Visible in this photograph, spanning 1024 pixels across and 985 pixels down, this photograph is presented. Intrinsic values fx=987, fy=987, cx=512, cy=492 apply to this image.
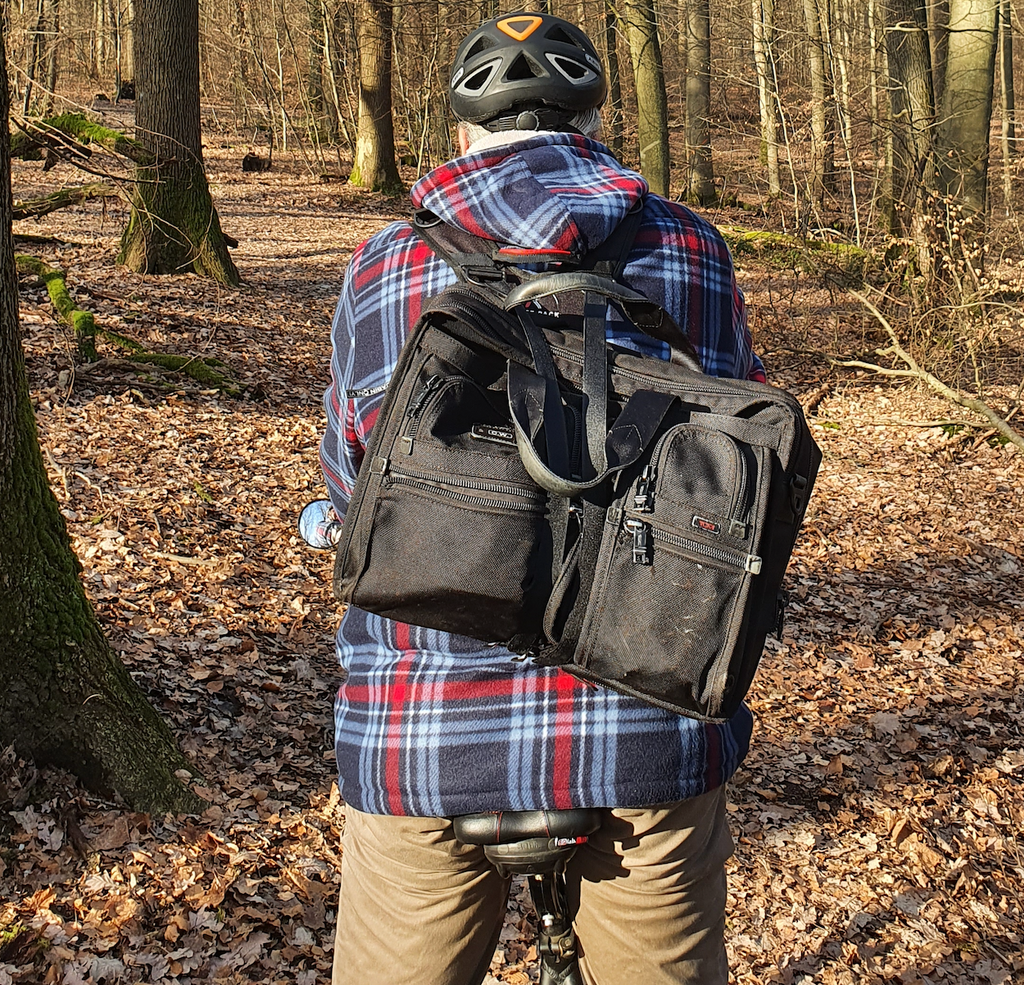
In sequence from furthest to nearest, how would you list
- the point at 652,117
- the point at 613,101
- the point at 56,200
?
the point at 613,101, the point at 652,117, the point at 56,200

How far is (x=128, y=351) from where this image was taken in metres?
8.10

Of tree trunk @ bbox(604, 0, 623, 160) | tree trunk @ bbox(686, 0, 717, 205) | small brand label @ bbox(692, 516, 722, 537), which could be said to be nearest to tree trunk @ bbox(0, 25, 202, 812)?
small brand label @ bbox(692, 516, 722, 537)

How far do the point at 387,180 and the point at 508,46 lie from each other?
19.2m

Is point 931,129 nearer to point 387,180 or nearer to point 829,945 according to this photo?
point 829,945

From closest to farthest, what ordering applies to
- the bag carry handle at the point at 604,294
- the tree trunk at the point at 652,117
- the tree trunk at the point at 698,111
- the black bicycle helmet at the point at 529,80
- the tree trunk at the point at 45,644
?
the bag carry handle at the point at 604,294 < the black bicycle helmet at the point at 529,80 < the tree trunk at the point at 45,644 < the tree trunk at the point at 652,117 < the tree trunk at the point at 698,111

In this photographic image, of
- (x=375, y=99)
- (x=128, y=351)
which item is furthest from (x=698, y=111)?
(x=128, y=351)

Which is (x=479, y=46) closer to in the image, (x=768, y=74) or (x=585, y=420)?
(x=585, y=420)

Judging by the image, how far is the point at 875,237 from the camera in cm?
1145

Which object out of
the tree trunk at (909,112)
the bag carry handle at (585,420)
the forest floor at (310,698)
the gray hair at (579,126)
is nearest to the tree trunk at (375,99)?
the tree trunk at (909,112)

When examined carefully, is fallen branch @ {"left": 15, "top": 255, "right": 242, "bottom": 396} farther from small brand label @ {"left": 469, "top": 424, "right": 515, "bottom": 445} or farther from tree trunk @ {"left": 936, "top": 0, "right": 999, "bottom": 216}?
tree trunk @ {"left": 936, "top": 0, "right": 999, "bottom": 216}

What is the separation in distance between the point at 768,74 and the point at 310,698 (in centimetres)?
1142

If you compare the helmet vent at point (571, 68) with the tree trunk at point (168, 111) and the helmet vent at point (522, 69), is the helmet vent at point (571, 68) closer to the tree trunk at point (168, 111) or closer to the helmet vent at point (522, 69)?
the helmet vent at point (522, 69)

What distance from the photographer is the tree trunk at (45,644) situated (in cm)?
325

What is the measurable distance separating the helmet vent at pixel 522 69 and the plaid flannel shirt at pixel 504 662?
0.80ft
